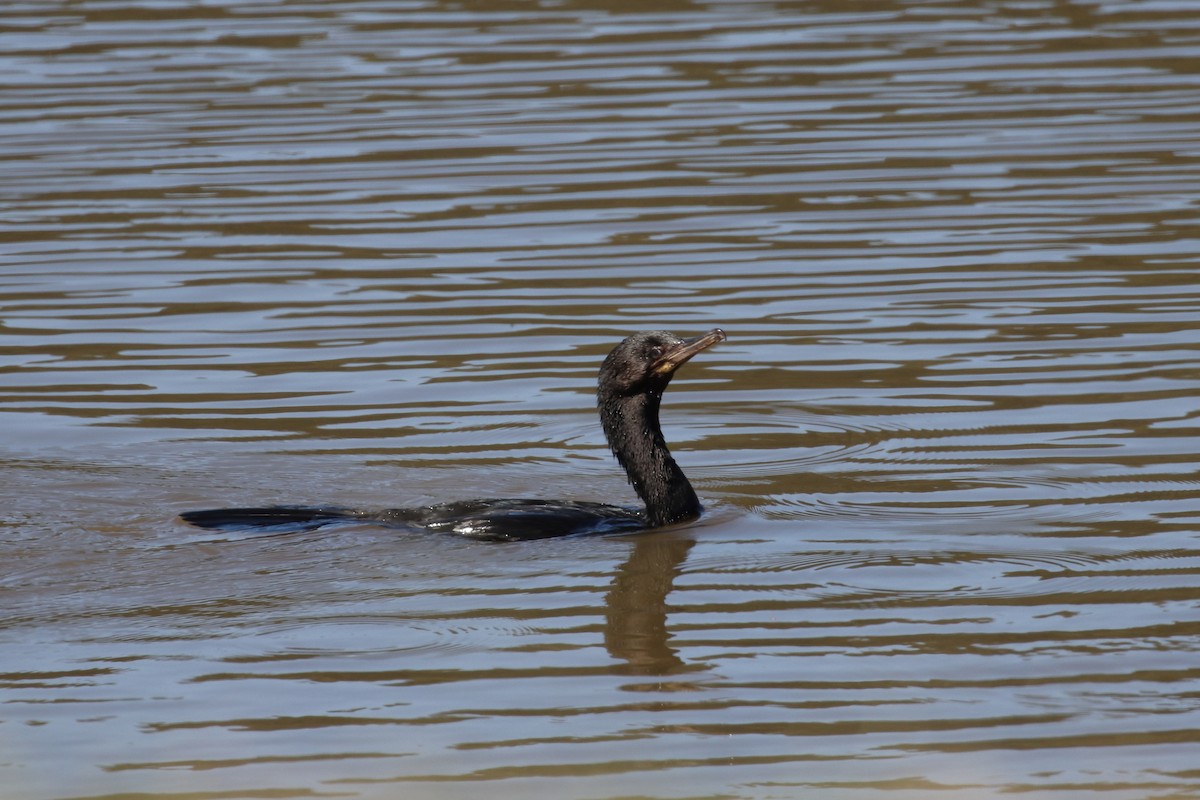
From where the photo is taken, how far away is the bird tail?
28.8 feet

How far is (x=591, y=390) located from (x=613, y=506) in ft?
5.56

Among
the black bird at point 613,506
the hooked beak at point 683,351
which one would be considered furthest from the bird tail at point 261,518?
the hooked beak at point 683,351

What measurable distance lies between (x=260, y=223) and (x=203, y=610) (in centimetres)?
685

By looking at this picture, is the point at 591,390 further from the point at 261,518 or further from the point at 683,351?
the point at 261,518

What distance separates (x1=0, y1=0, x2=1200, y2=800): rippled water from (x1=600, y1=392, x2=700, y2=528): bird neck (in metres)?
0.18

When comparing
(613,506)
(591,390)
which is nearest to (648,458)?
(613,506)

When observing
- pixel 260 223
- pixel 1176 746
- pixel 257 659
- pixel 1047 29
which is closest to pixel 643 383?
pixel 257 659

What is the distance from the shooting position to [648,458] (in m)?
9.00

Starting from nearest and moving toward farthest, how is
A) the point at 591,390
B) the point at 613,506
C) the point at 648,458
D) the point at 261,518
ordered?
the point at 261,518 < the point at 648,458 < the point at 613,506 < the point at 591,390

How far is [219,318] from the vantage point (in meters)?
12.3

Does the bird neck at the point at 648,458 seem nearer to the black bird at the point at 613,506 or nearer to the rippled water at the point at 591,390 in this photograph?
the black bird at the point at 613,506

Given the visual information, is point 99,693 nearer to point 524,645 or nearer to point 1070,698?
point 524,645

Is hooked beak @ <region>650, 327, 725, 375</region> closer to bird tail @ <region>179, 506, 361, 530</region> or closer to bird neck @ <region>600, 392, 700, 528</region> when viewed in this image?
bird neck @ <region>600, 392, 700, 528</region>

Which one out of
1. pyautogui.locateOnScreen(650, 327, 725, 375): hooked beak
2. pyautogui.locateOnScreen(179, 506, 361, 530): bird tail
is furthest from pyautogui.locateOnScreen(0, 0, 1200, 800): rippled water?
pyautogui.locateOnScreen(650, 327, 725, 375): hooked beak
